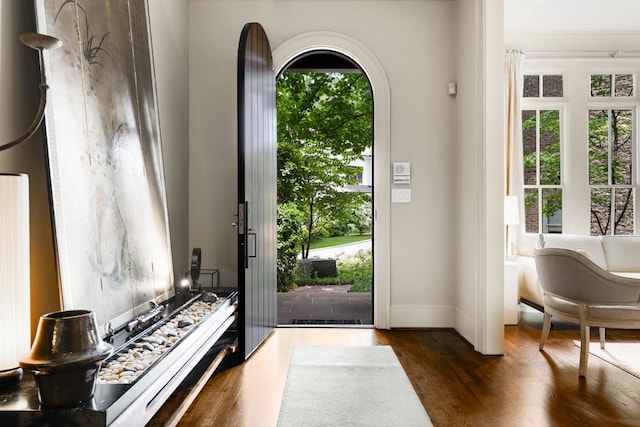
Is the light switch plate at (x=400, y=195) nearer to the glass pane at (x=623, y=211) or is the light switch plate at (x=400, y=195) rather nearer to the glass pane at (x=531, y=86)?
the glass pane at (x=531, y=86)

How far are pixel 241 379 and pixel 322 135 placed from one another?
5.05m

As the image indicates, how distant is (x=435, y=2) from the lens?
4.06 metres

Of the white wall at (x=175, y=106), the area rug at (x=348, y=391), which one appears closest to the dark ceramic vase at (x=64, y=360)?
the area rug at (x=348, y=391)

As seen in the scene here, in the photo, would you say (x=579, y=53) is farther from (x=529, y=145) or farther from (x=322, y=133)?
(x=322, y=133)

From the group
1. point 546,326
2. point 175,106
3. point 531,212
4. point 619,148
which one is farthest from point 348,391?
point 619,148

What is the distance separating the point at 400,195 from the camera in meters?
4.02

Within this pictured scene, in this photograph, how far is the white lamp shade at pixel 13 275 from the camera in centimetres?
126

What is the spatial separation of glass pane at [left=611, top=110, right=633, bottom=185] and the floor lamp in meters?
5.77

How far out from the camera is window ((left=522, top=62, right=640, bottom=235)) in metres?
5.13

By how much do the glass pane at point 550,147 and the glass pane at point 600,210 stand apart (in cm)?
49

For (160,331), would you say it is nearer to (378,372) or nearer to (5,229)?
(5,229)

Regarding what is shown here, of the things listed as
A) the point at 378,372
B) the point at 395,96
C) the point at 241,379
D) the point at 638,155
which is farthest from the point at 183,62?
the point at 638,155

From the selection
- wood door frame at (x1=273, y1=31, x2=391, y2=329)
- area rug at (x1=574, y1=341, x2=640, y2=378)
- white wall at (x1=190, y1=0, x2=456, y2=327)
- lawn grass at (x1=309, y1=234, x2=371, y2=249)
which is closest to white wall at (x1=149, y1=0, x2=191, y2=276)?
white wall at (x1=190, y1=0, x2=456, y2=327)

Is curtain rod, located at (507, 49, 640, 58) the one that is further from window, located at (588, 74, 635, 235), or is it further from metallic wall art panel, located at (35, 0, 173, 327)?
metallic wall art panel, located at (35, 0, 173, 327)
